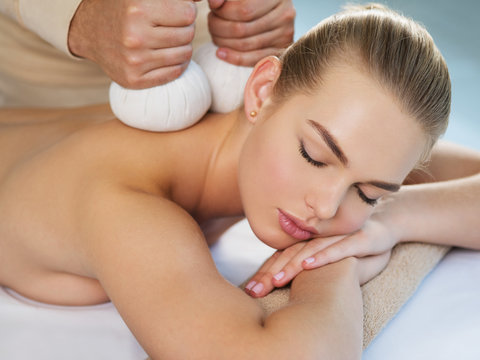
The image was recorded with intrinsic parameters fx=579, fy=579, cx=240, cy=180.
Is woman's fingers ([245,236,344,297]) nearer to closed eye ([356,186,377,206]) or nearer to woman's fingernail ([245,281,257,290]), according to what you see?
woman's fingernail ([245,281,257,290])

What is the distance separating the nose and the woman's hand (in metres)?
0.12

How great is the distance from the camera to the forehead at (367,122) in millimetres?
1040

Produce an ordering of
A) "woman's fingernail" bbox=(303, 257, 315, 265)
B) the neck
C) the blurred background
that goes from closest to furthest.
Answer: "woman's fingernail" bbox=(303, 257, 315, 265), the neck, the blurred background

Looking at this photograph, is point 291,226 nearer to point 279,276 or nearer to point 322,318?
point 279,276

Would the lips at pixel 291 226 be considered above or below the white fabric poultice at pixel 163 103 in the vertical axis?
below

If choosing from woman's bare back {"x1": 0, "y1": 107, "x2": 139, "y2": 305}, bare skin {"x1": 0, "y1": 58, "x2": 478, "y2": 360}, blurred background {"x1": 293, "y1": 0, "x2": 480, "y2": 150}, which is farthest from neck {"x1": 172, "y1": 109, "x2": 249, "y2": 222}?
blurred background {"x1": 293, "y1": 0, "x2": 480, "y2": 150}

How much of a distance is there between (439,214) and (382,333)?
360mm

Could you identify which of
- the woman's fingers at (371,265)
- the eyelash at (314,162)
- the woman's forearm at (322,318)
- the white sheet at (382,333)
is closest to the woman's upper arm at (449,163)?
the white sheet at (382,333)

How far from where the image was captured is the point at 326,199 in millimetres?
1054

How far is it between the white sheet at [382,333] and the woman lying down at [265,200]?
6 cm

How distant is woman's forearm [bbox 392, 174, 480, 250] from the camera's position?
1357 millimetres

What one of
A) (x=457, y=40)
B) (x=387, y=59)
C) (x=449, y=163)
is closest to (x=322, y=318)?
(x=387, y=59)

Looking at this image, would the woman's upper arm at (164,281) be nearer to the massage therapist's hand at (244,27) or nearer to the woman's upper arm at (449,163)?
the massage therapist's hand at (244,27)

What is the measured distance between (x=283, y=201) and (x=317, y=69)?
0.27 m
